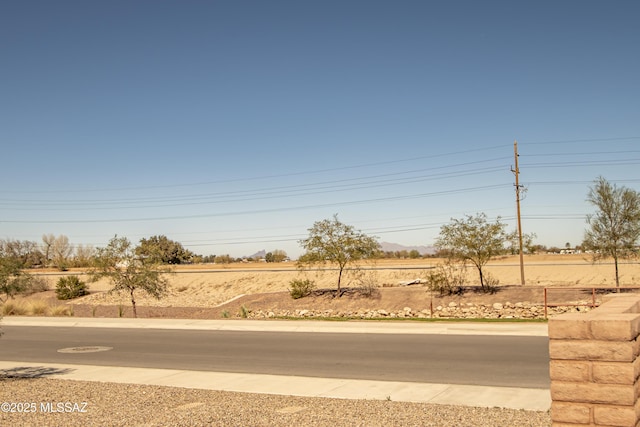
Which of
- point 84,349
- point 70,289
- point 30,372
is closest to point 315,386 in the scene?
point 30,372

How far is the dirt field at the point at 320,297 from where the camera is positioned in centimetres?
3431

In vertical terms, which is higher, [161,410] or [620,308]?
[620,308]

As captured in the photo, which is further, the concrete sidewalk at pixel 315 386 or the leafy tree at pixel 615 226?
the leafy tree at pixel 615 226

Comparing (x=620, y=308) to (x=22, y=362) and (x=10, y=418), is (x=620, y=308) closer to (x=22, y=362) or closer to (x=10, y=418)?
(x=10, y=418)

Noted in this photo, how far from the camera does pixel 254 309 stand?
3897cm

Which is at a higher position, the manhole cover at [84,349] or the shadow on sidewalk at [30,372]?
the shadow on sidewalk at [30,372]

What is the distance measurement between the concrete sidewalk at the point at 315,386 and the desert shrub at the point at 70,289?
135 ft

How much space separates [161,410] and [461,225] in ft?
95.0

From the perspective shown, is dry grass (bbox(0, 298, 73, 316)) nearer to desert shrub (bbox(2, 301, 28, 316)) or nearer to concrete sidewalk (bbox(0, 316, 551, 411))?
desert shrub (bbox(2, 301, 28, 316))

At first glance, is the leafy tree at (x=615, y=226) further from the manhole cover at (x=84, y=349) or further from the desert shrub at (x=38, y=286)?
the desert shrub at (x=38, y=286)

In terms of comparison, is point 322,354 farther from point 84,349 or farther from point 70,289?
point 70,289

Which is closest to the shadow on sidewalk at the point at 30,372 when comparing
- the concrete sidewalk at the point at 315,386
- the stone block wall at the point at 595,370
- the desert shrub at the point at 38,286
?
the concrete sidewalk at the point at 315,386

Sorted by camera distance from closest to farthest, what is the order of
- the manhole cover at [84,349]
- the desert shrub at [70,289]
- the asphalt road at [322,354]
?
1. the asphalt road at [322,354]
2. the manhole cover at [84,349]
3. the desert shrub at [70,289]

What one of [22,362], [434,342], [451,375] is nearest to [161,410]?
[451,375]
